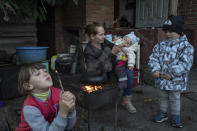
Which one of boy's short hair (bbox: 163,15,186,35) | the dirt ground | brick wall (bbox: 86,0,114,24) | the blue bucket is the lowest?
the dirt ground

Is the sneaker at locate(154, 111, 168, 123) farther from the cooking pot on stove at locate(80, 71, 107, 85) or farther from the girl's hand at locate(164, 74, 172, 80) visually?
the cooking pot on stove at locate(80, 71, 107, 85)

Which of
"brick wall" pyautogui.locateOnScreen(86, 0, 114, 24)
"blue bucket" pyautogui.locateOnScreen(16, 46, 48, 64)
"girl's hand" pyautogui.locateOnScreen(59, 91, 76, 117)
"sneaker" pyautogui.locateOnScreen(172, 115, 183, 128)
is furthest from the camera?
"brick wall" pyautogui.locateOnScreen(86, 0, 114, 24)

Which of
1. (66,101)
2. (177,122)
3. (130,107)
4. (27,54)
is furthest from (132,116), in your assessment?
(27,54)

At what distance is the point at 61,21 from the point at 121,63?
4240 mm

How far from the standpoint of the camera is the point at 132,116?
3.64 metres

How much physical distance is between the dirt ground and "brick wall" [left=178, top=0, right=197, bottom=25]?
2.50m

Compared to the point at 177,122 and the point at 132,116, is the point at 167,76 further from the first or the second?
the point at 132,116

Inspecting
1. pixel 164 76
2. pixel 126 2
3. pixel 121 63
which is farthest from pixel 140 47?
pixel 126 2

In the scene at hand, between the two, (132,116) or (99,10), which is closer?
(132,116)

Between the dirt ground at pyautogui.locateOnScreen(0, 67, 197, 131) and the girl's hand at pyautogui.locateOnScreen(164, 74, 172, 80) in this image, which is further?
the dirt ground at pyautogui.locateOnScreen(0, 67, 197, 131)

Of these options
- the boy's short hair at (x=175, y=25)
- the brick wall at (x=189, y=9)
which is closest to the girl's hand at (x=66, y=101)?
the boy's short hair at (x=175, y=25)

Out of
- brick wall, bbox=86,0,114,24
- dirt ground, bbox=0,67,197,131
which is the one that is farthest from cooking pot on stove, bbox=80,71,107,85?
brick wall, bbox=86,0,114,24

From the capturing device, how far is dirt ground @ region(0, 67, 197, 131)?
127 inches

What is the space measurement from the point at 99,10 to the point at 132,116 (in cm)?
386
